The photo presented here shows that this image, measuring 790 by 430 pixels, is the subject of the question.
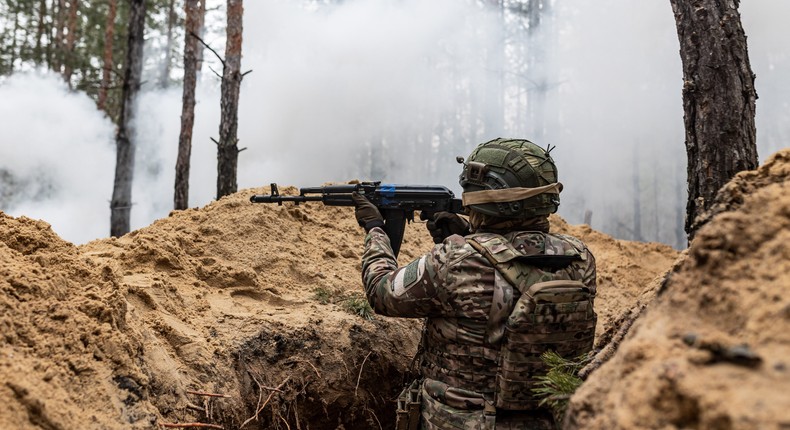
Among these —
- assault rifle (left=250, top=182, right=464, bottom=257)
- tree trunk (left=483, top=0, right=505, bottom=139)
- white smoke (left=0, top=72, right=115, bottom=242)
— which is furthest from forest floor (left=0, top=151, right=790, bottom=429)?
tree trunk (left=483, top=0, right=505, bottom=139)

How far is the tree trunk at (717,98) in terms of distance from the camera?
353 cm

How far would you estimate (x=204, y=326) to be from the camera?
12.4 ft

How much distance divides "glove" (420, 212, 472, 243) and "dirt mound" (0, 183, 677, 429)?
3.48ft

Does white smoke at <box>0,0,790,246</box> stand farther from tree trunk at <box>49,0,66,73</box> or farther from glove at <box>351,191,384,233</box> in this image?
glove at <box>351,191,384,233</box>

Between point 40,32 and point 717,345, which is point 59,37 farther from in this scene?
point 717,345

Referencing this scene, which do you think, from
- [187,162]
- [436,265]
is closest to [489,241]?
[436,265]

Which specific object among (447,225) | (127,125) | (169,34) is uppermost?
(169,34)

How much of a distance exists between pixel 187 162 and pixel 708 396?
9787 mm

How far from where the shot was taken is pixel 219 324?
389cm

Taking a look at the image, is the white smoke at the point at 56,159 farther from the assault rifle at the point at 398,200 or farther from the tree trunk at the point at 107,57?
the assault rifle at the point at 398,200

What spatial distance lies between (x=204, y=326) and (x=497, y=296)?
6.74 ft

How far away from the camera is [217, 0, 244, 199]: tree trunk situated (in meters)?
7.81

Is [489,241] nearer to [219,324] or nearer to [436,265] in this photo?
[436,265]

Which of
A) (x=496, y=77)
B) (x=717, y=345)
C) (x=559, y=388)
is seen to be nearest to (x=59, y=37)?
(x=496, y=77)
